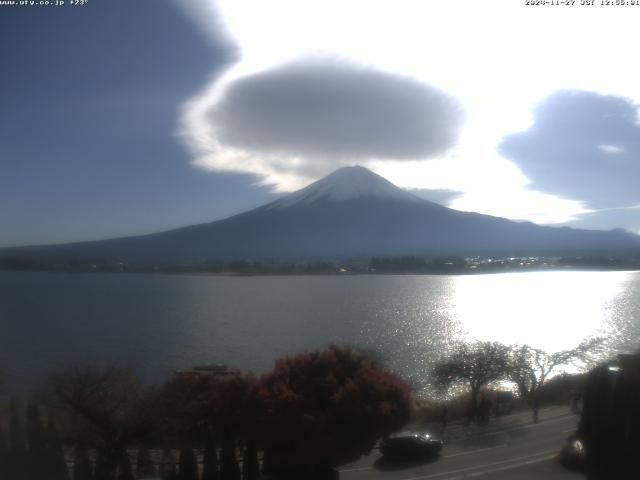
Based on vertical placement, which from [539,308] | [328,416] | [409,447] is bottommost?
[539,308]

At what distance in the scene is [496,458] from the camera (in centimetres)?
521

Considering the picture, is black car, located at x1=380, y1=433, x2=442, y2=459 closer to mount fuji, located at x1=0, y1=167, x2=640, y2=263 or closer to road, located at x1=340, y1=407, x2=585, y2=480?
road, located at x1=340, y1=407, x2=585, y2=480

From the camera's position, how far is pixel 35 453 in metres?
4.73

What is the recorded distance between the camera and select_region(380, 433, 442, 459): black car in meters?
5.60

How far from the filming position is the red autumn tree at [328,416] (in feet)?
16.2

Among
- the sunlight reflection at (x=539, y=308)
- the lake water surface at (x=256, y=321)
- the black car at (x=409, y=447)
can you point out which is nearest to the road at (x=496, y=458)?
the black car at (x=409, y=447)

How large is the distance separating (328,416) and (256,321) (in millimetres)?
12143

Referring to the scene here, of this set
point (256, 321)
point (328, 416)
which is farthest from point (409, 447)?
point (256, 321)

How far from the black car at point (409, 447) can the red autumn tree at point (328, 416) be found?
1.31 feet

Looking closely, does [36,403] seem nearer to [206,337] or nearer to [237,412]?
[237,412]

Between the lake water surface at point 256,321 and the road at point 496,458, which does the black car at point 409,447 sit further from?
the lake water surface at point 256,321

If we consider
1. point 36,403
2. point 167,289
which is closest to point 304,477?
point 36,403

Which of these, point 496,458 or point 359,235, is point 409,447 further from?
point 359,235

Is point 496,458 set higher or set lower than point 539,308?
higher
